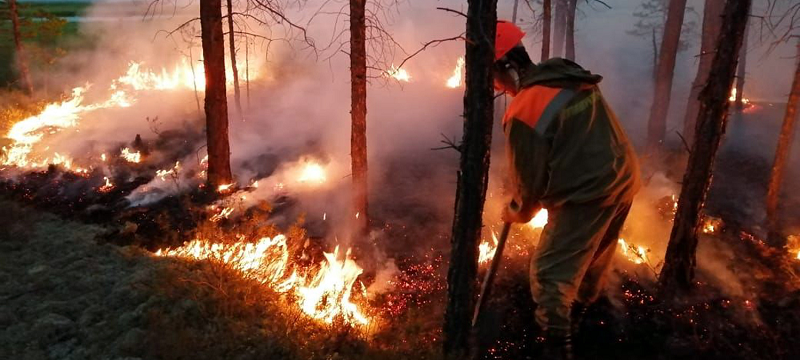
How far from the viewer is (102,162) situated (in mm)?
11148

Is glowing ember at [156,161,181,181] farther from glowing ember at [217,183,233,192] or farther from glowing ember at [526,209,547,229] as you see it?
glowing ember at [526,209,547,229]

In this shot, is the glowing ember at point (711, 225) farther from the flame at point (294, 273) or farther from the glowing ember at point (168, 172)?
the glowing ember at point (168, 172)

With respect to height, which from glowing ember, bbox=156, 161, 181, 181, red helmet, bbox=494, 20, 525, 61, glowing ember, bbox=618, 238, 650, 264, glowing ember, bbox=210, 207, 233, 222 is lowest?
glowing ember, bbox=210, 207, 233, 222

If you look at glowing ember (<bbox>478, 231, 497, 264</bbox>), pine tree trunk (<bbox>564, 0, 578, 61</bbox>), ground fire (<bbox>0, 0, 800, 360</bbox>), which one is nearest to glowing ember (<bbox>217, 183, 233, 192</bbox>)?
ground fire (<bbox>0, 0, 800, 360</bbox>)

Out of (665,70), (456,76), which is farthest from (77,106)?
(665,70)

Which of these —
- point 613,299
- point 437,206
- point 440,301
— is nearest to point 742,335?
point 613,299

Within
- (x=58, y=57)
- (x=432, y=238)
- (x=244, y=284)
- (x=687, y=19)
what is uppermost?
(x=687, y=19)

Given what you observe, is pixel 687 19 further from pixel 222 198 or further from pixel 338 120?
pixel 222 198

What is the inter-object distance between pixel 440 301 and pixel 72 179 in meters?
8.84

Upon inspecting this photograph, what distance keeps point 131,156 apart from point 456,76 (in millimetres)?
14733

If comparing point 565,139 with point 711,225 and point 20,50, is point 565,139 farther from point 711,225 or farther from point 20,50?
point 20,50

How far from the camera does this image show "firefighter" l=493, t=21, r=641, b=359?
9.93ft

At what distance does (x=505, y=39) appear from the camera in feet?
10.7

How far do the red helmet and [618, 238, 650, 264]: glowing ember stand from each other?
421 centimetres
